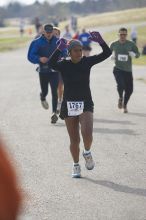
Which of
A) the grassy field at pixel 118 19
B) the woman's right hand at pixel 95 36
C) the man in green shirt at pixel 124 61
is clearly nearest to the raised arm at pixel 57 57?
the woman's right hand at pixel 95 36

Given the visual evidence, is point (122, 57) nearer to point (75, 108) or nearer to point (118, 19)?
point (75, 108)

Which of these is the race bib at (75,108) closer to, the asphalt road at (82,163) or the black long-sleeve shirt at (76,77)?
the black long-sleeve shirt at (76,77)

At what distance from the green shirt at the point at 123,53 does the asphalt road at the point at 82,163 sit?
0.99m

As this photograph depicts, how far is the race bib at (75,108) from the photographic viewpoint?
7711 millimetres

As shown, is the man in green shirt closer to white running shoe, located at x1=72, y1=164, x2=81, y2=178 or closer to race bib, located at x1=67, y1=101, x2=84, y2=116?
race bib, located at x1=67, y1=101, x2=84, y2=116

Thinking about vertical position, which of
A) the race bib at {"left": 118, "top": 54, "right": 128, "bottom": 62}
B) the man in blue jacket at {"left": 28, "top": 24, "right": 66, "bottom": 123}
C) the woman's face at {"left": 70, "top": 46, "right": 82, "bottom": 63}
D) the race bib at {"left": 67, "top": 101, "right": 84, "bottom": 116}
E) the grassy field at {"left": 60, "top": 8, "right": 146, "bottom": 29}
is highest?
the woman's face at {"left": 70, "top": 46, "right": 82, "bottom": 63}

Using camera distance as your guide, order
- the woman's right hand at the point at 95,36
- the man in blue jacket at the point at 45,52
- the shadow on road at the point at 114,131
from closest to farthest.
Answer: the woman's right hand at the point at 95,36 → the shadow on road at the point at 114,131 → the man in blue jacket at the point at 45,52

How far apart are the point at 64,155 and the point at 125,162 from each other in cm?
98

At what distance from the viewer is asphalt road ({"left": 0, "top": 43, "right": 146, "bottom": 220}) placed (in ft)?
21.3

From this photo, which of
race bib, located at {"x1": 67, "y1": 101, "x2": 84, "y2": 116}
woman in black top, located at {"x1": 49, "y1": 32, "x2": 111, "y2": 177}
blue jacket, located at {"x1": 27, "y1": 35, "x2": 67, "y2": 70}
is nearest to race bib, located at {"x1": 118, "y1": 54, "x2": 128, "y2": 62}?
blue jacket, located at {"x1": 27, "y1": 35, "x2": 67, "y2": 70}

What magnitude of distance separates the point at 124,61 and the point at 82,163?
500 cm

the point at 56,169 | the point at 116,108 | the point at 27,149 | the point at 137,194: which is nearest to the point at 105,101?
the point at 116,108

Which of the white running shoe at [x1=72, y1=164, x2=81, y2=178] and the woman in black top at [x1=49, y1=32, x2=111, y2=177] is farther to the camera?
the white running shoe at [x1=72, y1=164, x2=81, y2=178]

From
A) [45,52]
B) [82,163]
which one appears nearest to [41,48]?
[45,52]
